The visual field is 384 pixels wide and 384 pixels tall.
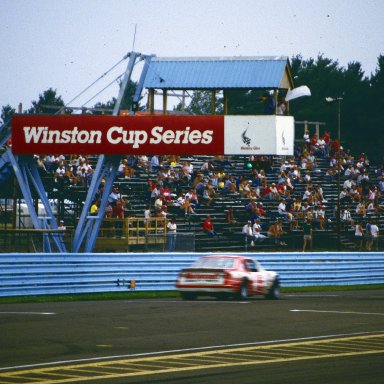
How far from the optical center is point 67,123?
113ft

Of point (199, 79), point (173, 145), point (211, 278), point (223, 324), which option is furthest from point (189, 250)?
point (223, 324)

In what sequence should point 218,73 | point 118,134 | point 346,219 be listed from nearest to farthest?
point 118,134 < point 346,219 < point 218,73

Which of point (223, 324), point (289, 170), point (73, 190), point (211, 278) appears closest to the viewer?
point (223, 324)

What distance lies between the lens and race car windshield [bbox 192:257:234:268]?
84.3 ft

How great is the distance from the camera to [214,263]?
84.8 feet

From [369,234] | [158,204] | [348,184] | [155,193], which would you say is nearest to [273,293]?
[158,204]

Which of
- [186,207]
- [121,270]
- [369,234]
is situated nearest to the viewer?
[121,270]

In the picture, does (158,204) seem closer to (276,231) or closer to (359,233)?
(276,231)

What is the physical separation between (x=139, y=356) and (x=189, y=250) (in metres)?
20.3

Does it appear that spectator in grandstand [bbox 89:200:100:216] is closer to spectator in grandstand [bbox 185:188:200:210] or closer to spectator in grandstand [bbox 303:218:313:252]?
spectator in grandstand [bbox 185:188:200:210]

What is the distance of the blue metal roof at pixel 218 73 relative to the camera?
44.1m

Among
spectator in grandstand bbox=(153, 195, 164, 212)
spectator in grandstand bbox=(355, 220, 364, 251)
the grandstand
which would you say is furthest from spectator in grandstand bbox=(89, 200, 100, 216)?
spectator in grandstand bbox=(355, 220, 364, 251)

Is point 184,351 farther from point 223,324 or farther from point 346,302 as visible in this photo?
point 346,302

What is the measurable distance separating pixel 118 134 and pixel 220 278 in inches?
398
